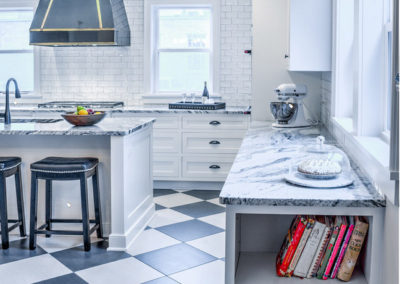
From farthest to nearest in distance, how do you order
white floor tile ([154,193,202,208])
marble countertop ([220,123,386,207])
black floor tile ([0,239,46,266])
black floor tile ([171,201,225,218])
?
white floor tile ([154,193,202,208]), black floor tile ([171,201,225,218]), black floor tile ([0,239,46,266]), marble countertop ([220,123,386,207])

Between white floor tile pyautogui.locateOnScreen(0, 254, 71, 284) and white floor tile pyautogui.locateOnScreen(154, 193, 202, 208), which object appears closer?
white floor tile pyautogui.locateOnScreen(0, 254, 71, 284)

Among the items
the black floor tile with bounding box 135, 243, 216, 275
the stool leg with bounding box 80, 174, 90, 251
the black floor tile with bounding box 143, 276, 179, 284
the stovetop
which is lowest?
the black floor tile with bounding box 143, 276, 179, 284

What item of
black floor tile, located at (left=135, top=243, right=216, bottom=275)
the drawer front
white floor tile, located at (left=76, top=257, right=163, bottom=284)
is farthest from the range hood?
white floor tile, located at (left=76, top=257, right=163, bottom=284)

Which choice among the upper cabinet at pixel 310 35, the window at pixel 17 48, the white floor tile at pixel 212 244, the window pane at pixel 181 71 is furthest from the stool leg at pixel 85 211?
the window at pixel 17 48

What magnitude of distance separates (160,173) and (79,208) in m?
1.92

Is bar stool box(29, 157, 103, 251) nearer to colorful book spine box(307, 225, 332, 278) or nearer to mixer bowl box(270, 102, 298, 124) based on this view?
mixer bowl box(270, 102, 298, 124)

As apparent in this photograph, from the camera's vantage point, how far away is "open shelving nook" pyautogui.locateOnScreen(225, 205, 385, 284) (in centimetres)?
208

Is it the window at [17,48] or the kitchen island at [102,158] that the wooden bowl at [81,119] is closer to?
the kitchen island at [102,158]

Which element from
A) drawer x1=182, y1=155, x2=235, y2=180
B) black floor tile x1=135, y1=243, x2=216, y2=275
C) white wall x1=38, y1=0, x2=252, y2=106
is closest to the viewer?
black floor tile x1=135, y1=243, x2=216, y2=275

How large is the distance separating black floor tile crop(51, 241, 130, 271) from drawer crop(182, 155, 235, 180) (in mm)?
2167

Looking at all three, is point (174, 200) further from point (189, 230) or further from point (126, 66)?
point (126, 66)

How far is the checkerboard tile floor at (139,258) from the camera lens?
361cm

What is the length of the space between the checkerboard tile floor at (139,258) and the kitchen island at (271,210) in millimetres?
1013

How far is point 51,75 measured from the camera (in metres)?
7.04
